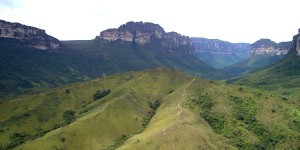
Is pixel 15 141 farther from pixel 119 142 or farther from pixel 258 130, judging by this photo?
pixel 258 130

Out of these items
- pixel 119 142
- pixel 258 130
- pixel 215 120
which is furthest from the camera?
pixel 215 120

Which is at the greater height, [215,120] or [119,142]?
[215,120]

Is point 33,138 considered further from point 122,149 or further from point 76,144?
point 122,149

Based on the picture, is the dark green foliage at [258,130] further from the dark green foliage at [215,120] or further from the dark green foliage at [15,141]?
the dark green foliage at [15,141]

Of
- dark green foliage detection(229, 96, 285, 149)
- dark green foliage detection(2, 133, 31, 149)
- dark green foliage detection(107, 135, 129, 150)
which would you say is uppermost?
dark green foliage detection(229, 96, 285, 149)

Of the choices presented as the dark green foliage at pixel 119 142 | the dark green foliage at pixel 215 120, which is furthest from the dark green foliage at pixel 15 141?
the dark green foliage at pixel 215 120

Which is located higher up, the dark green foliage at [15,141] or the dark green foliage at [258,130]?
the dark green foliage at [258,130]

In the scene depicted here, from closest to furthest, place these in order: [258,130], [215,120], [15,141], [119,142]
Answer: [258,130] < [119,142] < [215,120] < [15,141]

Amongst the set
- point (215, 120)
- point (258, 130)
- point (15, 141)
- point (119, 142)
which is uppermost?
point (215, 120)

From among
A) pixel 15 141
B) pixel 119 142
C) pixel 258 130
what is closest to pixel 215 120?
pixel 258 130

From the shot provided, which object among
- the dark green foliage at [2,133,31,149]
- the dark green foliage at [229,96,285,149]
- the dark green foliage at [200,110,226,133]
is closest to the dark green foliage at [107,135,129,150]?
the dark green foliage at [200,110,226,133]

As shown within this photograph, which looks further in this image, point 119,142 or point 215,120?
point 215,120

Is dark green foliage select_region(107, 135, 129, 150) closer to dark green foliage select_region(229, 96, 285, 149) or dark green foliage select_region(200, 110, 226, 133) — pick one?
dark green foliage select_region(200, 110, 226, 133)
